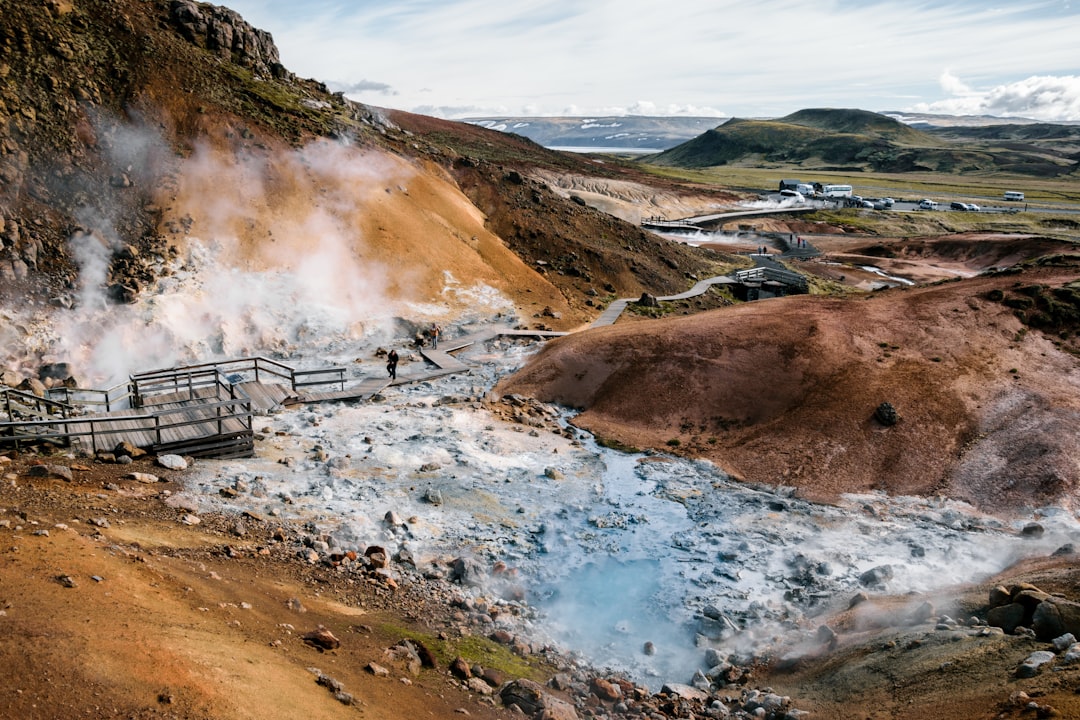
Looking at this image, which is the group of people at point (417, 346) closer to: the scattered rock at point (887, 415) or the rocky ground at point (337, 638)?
the rocky ground at point (337, 638)

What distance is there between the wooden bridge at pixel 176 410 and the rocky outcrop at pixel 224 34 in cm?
2327

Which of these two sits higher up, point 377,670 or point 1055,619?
point 1055,619

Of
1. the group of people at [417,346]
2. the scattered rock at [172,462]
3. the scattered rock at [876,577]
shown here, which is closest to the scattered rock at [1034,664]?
the scattered rock at [876,577]

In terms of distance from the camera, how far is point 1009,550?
20031 mm

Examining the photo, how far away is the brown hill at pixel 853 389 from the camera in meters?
24.5

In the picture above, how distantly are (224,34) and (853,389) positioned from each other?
4009 centimetres

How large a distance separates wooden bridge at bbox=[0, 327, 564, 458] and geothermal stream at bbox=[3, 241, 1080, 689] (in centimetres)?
78

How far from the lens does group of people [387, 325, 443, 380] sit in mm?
32281

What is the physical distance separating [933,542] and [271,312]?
28.0m

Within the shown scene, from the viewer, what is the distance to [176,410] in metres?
22.6

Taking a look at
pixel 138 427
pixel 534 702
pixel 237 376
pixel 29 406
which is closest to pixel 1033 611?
pixel 534 702

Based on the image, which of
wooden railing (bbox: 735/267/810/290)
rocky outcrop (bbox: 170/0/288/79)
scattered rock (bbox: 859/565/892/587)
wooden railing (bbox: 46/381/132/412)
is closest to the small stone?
scattered rock (bbox: 859/565/892/587)

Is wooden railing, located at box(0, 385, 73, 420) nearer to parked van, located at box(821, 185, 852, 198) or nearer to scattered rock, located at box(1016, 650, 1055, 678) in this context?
scattered rock, located at box(1016, 650, 1055, 678)

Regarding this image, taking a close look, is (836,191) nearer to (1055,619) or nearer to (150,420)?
(150,420)
